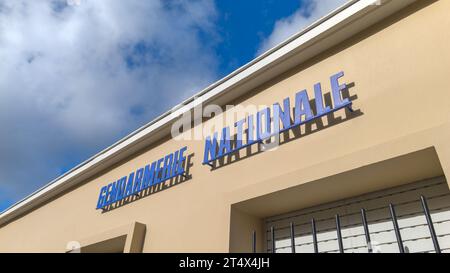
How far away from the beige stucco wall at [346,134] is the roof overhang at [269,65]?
0.16 meters

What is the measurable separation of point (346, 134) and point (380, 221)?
4.28 feet

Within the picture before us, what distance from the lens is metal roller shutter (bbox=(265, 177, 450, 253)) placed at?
4305 millimetres

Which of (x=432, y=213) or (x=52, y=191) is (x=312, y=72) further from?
(x=52, y=191)

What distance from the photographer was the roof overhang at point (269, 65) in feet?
17.5

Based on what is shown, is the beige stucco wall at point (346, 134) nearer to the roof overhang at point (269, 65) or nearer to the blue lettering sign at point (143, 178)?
the roof overhang at point (269, 65)

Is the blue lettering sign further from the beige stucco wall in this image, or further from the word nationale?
the word nationale

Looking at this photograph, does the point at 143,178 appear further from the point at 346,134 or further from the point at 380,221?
the point at 380,221

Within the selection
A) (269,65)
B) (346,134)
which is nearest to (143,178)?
(269,65)

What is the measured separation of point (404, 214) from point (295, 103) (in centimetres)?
234

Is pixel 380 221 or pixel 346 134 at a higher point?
pixel 346 134

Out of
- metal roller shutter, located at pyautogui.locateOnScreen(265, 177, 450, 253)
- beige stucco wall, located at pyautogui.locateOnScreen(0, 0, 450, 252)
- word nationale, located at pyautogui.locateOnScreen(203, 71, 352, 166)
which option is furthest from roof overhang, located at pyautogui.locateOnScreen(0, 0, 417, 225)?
metal roller shutter, located at pyautogui.locateOnScreen(265, 177, 450, 253)

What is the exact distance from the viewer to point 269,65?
20.7 ft
